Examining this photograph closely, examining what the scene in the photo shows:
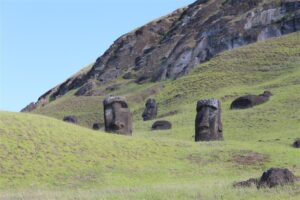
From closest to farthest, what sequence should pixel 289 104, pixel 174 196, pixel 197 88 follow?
pixel 174 196 → pixel 289 104 → pixel 197 88

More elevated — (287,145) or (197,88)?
(197,88)

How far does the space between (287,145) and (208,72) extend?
2189 inches

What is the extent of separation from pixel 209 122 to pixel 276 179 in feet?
78.1

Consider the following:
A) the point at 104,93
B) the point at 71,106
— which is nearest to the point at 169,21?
the point at 104,93

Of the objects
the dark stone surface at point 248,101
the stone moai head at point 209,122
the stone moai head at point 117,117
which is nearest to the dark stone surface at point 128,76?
the dark stone surface at point 248,101

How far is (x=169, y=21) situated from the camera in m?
165

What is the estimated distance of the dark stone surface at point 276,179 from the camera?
2620 cm

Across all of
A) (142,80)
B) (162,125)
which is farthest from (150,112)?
(142,80)

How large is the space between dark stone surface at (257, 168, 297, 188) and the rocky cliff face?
86.7 metres

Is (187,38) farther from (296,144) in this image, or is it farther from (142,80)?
(296,144)

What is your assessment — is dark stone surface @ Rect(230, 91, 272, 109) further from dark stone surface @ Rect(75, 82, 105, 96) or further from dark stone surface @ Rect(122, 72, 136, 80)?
dark stone surface @ Rect(75, 82, 105, 96)

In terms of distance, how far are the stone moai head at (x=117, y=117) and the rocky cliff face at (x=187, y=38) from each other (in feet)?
205

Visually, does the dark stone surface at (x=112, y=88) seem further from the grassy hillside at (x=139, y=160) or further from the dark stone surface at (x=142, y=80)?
the grassy hillside at (x=139, y=160)

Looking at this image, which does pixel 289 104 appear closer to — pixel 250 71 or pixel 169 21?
pixel 250 71
